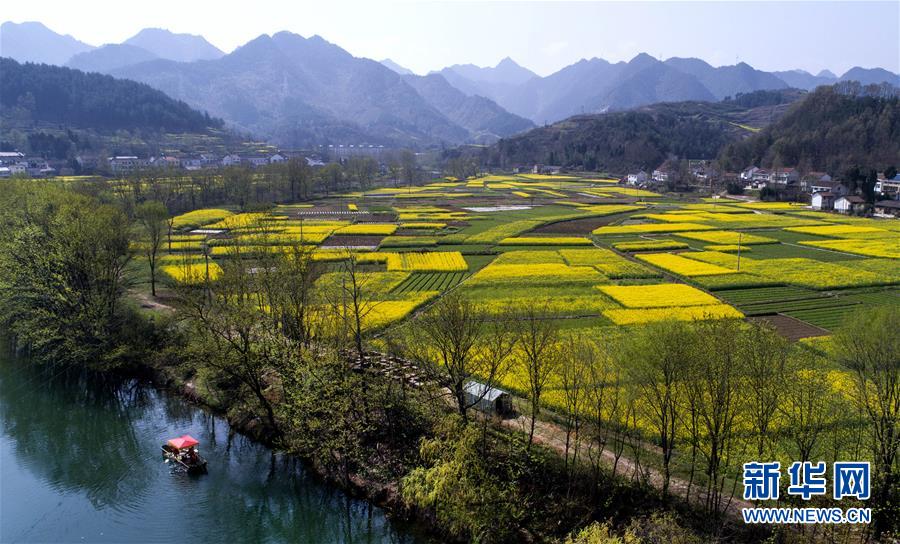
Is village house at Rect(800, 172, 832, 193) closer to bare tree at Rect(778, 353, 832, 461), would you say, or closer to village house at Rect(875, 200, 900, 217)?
village house at Rect(875, 200, 900, 217)

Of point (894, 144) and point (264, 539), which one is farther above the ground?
point (894, 144)

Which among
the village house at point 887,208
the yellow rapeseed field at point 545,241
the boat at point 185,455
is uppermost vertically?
the village house at point 887,208

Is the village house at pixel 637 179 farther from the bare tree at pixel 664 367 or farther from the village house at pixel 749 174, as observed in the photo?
the bare tree at pixel 664 367

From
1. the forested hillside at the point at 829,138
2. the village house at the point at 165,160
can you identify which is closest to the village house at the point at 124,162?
the village house at the point at 165,160

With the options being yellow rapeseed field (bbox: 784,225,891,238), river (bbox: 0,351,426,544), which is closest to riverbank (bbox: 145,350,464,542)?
river (bbox: 0,351,426,544)

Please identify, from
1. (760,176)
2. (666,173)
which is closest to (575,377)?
(760,176)

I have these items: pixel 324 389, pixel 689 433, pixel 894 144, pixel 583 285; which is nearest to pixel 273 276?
pixel 324 389

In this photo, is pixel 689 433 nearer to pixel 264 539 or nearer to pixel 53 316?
pixel 264 539
